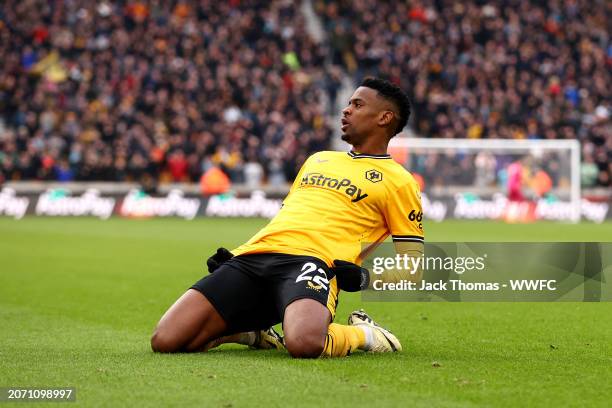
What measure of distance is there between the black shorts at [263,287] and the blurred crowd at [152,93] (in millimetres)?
24075

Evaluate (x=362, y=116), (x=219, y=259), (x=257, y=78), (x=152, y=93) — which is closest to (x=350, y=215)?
(x=362, y=116)

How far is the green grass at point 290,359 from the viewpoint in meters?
5.54

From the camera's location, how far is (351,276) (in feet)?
23.1

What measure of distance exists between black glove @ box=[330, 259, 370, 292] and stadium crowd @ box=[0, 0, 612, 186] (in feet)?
79.7

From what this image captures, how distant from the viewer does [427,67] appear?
36.4 meters

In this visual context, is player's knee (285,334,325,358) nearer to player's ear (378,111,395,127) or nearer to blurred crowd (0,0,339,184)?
player's ear (378,111,395,127)

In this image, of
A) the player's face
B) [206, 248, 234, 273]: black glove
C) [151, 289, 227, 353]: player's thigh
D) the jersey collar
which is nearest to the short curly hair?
the player's face

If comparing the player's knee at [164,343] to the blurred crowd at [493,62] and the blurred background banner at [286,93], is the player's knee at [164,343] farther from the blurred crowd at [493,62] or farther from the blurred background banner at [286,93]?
the blurred crowd at [493,62]

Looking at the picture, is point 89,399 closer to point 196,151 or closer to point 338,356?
point 338,356

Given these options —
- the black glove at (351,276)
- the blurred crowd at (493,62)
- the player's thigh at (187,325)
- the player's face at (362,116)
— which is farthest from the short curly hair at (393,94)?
the blurred crowd at (493,62)

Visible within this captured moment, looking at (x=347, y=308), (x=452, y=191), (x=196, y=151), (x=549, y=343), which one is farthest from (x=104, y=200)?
(x=549, y=343)

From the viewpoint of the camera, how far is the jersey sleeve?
716 centimetres

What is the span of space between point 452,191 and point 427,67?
6.26 meters

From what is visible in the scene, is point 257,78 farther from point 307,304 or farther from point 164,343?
point 307,304
